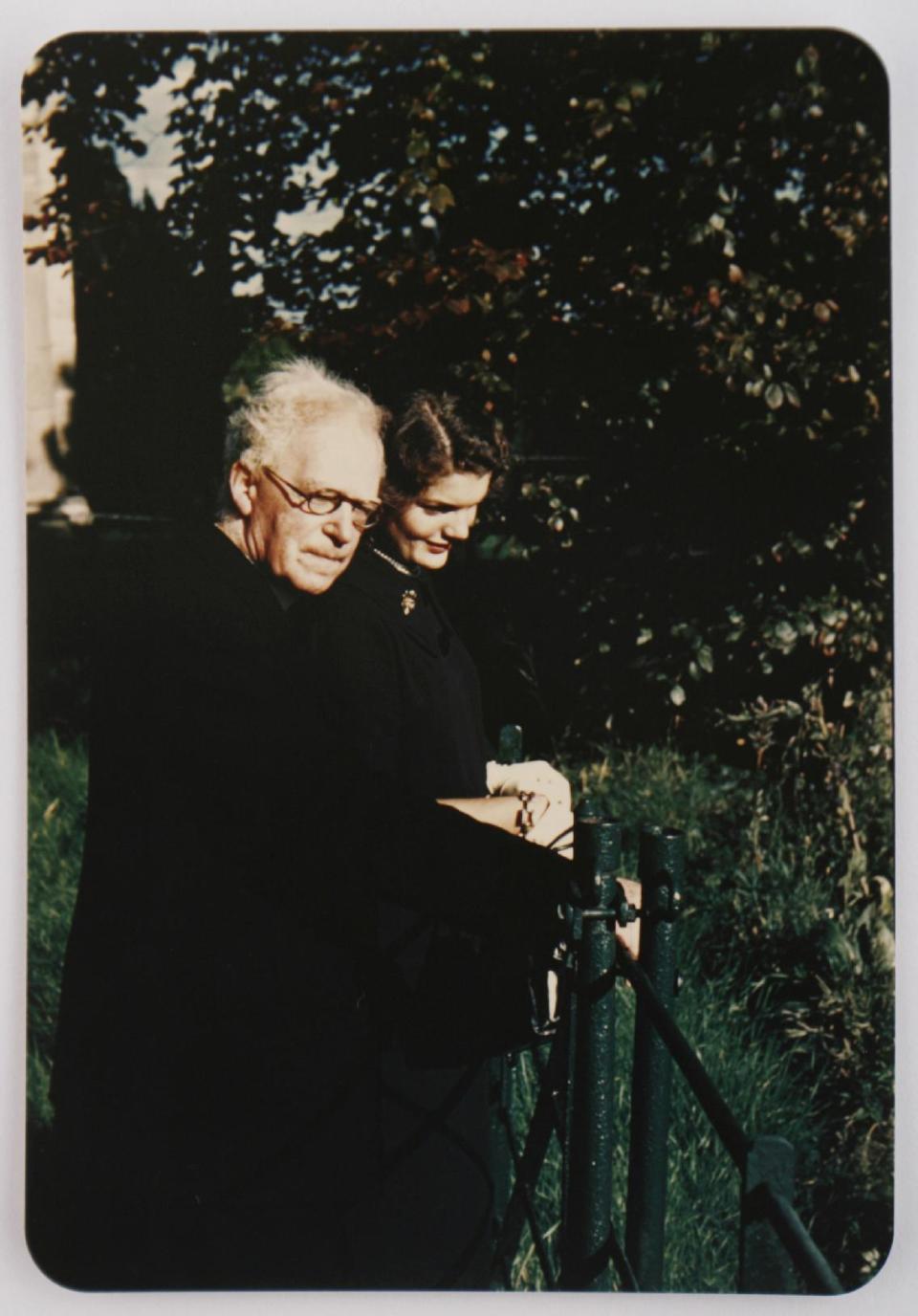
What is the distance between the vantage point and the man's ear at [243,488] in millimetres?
1739

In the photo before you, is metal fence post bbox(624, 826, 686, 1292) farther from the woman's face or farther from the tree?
the woman's face

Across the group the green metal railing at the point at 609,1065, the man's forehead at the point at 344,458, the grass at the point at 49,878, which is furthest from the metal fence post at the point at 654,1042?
the grass at the point at 49,878

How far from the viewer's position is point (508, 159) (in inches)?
69.7

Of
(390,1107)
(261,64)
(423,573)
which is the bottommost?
(390,1107)

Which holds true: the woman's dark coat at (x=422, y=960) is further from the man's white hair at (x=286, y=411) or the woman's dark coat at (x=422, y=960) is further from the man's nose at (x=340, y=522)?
the man's white hair at (x=286, y=411)

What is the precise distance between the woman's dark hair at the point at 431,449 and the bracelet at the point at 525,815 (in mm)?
462

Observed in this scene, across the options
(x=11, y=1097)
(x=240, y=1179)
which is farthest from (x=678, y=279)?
(x=11, y=1097)

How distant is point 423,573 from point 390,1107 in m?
0.78

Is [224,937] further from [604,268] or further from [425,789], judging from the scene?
[604,268]

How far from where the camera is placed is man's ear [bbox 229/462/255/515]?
174 cm

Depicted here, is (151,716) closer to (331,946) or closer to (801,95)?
(331,946)

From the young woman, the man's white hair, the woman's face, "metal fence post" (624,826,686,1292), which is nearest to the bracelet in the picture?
the young woman

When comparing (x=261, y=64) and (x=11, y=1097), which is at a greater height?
(x=261, y=64)

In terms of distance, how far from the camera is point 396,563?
5.71ft
